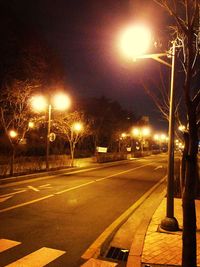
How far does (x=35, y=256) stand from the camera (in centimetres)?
599

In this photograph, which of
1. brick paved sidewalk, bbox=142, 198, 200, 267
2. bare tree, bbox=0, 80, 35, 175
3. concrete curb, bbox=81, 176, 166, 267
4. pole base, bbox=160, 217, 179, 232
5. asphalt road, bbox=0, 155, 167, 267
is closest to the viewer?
brick paved sidewalk, bbox=142, 198, 200, 267

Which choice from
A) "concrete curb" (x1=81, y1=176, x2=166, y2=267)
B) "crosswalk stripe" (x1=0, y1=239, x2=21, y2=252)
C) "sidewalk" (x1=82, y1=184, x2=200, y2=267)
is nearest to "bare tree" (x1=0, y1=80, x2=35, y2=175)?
"concrete curb" (x1=81, y1=176, x2=166, y2=267)

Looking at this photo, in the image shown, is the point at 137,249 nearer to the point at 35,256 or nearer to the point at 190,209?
the point at 35,256

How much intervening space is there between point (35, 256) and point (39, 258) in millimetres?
125

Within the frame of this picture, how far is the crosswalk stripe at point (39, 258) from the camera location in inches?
220

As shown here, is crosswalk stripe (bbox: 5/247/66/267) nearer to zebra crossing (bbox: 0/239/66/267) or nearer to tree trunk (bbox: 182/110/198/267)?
zebra crossing (bbox: 0/239/66/267)

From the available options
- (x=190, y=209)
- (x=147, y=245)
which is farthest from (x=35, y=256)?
(x=190, y=209)

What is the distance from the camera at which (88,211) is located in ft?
32.6

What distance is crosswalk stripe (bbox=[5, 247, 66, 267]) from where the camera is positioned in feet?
18.4

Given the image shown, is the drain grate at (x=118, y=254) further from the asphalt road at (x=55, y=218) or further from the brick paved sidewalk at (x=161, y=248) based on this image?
the asphalt road at (x=55, y=218)

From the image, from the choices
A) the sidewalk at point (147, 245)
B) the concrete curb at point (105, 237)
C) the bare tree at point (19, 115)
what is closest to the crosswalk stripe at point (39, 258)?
the concrete curb at point (105, 237)

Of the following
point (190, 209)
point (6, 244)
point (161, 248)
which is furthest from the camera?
point (6, 244)

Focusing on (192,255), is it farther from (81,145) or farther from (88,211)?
(81,145)

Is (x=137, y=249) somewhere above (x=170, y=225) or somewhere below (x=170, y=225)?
below
